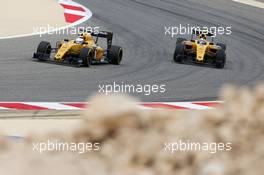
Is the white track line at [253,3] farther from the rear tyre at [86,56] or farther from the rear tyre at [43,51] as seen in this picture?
the rear tyre at [43,51]

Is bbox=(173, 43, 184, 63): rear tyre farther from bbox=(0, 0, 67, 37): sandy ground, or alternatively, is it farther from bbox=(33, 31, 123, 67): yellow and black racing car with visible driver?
bbox=(0, 0, 67, 37): sandy ground

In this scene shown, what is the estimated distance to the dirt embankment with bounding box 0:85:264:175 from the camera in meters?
3.67

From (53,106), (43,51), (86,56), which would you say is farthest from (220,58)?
(53,106)

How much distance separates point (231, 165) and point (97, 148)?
0.68m

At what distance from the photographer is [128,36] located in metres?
20.8

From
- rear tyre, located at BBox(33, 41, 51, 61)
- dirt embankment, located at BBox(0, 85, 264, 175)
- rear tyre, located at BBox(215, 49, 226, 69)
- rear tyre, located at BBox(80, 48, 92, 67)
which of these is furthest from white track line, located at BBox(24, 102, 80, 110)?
dirt embankment, located at BBox(0, 85, 264, 175)

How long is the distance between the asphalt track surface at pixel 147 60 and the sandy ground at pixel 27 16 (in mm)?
870

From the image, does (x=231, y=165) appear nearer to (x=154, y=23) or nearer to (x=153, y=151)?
(x=153, y=151)

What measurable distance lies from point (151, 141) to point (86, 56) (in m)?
11.9

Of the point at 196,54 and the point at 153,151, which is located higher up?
the point at 153,151

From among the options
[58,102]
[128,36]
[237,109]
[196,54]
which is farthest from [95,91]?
[237,109]

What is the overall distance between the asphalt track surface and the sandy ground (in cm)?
87

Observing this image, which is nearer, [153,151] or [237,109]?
[153,151]

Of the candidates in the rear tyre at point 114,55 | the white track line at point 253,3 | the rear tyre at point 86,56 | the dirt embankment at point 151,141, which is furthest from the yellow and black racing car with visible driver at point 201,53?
the dirt embankment at point 151,141
